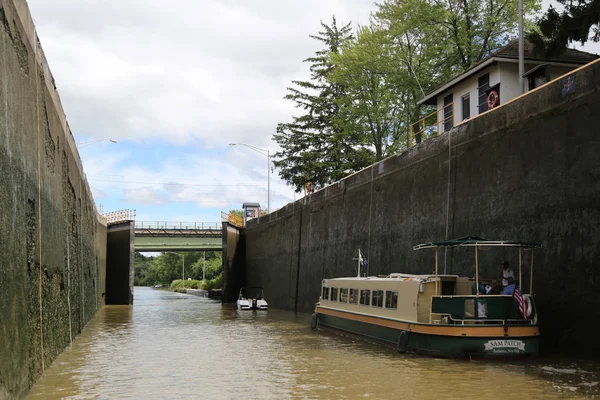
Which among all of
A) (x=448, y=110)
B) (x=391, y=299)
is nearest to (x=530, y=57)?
(x=448, y=110)

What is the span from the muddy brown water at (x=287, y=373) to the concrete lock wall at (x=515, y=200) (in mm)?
1971

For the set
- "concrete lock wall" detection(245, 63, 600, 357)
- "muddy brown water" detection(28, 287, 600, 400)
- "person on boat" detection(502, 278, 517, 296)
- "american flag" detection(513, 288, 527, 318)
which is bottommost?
"muddy brown water" detection(28, 287, 600, 400)

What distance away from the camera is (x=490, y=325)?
14914 millimetres

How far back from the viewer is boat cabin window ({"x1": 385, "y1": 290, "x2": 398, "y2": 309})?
58.7 feet

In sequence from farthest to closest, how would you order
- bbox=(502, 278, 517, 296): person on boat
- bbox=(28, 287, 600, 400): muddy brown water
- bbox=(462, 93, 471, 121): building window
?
bbox=(462, 93, 471, 121): building window, bbox=(502, 278, 517, 296): person on boat, bbox=(28, 287, 600, 400): muddy brown water

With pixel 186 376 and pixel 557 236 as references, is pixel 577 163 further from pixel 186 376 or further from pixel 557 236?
pixel 186 376

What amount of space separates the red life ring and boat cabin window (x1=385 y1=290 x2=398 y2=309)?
12.5m

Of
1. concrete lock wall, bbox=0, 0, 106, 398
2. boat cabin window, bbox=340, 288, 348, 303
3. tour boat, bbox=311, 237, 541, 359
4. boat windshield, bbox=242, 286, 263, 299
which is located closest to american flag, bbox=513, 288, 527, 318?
tour boat, bbox=311, 237, 541, 359

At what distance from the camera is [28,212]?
11.0 m

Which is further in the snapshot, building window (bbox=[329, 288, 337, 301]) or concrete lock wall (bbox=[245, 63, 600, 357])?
building window (bbox=[329, 288, 337, 301])

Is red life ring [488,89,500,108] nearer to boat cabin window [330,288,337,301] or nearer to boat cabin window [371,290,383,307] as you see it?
boat cabin window [330,288,337,301]

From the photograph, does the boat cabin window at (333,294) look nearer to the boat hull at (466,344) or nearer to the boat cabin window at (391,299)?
the boat cabin window at (391,299)

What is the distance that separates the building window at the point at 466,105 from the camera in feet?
97.7

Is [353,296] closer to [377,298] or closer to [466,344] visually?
[377,298]
